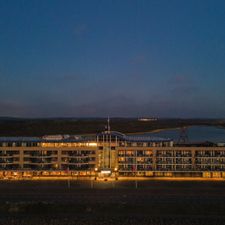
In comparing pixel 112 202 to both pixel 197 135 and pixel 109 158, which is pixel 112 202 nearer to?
pixel 109 158

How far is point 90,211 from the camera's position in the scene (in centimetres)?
2620

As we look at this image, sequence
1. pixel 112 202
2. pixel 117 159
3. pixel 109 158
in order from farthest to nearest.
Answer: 1. pixel 109 158
2. pixel 117 159
3. pixel 112 202

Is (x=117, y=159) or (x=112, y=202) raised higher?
(x=117, y=159)

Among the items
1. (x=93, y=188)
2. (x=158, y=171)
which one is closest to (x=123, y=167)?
(x=158, y=171)

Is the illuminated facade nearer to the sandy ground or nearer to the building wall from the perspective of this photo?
the building wall

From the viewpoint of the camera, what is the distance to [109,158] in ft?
129

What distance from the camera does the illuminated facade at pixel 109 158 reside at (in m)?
38.9

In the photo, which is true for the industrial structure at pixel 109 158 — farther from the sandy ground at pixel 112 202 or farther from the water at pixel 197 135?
the water at pixel 197 135

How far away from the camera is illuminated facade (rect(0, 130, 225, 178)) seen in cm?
3888

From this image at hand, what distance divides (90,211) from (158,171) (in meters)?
14.3

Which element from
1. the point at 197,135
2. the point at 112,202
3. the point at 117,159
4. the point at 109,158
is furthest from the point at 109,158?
the point at 197,135

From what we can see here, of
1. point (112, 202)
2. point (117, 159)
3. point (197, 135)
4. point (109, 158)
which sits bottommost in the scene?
point (112, 202)

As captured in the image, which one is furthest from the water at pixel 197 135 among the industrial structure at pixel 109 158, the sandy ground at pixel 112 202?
the sandy ground at pixel 112 202

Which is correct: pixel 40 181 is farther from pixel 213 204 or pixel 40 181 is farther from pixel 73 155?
pixel 213 204
